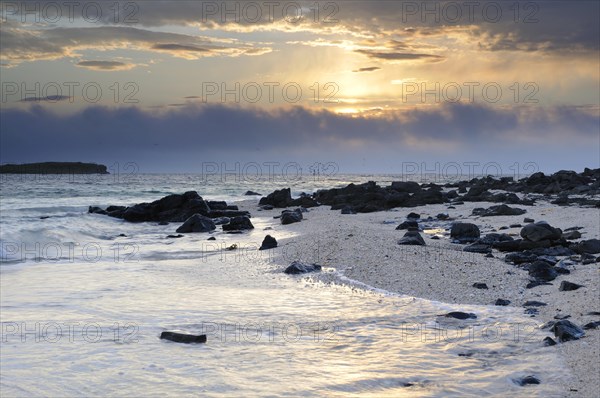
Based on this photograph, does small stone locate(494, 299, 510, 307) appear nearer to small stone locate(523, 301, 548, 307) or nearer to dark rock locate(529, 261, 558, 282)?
small stone locate(523, 301, 548, 307)

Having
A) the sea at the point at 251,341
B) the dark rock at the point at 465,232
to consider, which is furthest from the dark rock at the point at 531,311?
the dark rock at the point at 465,232

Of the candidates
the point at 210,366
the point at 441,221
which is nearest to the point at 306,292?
the point at 210,366

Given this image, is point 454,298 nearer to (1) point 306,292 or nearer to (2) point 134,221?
(1) point 306,292

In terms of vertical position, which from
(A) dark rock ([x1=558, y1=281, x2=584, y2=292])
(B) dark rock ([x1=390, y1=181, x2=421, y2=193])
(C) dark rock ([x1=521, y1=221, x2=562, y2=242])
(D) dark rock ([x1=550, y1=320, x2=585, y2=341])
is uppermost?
(B) dark rock ([x1=390, y1=181, x2=421, y2=193])

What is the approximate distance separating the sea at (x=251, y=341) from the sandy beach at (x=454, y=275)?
1.08 feet

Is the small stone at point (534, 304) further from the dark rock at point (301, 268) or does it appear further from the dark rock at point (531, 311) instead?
the dark rock at point (301, 268)

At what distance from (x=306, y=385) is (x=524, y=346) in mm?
2938

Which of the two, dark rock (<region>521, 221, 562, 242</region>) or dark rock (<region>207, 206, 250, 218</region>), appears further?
dark rock (<region>207, 206, 250, 218</region>)

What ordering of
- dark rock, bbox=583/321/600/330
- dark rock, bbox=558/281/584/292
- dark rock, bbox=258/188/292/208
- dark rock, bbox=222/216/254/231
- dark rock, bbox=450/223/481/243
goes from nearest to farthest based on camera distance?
dark rock, bbox=583/321/600/330
dark rock, bbox=558/281/584/292
dark rock, bbox=450/223/481/243
dark rock, bbox=222/216/254/231
dark rock, bbox=258/188/292/208

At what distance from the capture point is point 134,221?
31.6 m

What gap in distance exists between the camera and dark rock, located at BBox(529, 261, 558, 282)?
10.7 m

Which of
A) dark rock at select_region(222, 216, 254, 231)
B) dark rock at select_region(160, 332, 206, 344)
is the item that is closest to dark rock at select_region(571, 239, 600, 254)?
dark rock at select_region(160, 332, 206, 344)

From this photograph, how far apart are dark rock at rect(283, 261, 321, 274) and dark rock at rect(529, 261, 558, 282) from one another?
4472 millimetres

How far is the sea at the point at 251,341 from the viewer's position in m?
6.09
